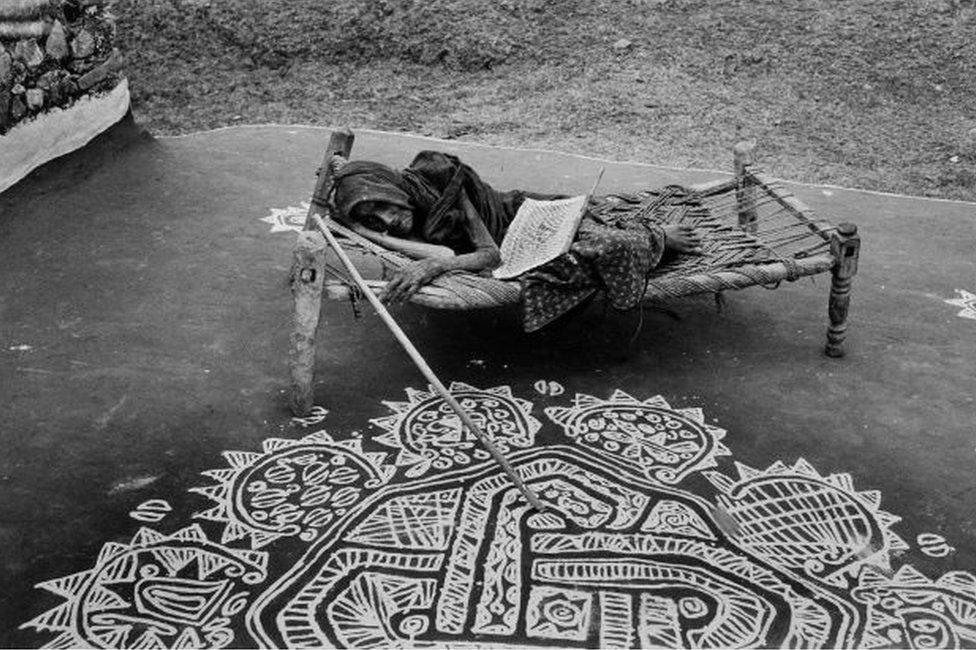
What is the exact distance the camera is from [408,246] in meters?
4.34

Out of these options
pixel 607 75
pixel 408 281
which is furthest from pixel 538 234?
pixel 607 75

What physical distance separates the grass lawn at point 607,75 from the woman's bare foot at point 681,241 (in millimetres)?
2838

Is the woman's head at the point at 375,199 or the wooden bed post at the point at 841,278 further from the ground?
the woman's head at the point at 375,199

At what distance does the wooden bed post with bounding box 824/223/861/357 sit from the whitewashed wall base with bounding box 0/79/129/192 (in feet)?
14.0

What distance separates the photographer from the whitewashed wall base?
609 centimetres

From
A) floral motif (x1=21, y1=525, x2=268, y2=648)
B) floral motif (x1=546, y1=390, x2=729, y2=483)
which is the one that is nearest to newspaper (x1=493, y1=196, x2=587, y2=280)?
floral motif (x1=546, y1=390, x2=729, y2=483)

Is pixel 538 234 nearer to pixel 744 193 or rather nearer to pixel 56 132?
pixel 744 193

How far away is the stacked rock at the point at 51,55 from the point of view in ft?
20.0

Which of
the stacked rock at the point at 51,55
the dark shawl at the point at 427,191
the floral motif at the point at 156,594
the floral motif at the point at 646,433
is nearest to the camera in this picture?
the floral motif at the point at 156,594

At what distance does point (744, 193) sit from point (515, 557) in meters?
2.54

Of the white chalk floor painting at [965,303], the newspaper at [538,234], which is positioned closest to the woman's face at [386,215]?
the newspaper at [538,234]

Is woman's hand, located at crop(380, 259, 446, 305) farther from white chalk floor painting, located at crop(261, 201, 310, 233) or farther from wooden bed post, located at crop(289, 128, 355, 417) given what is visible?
white chalk floor painting, located at crop(261, 201, 310, 233)

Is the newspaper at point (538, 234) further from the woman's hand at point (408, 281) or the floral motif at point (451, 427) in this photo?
the floral motif at point (451, 427)

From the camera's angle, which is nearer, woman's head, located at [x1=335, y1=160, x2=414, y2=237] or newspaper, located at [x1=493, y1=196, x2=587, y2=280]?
newspaper, located at [x1=493, y1=196, x2=587, y2=280]
